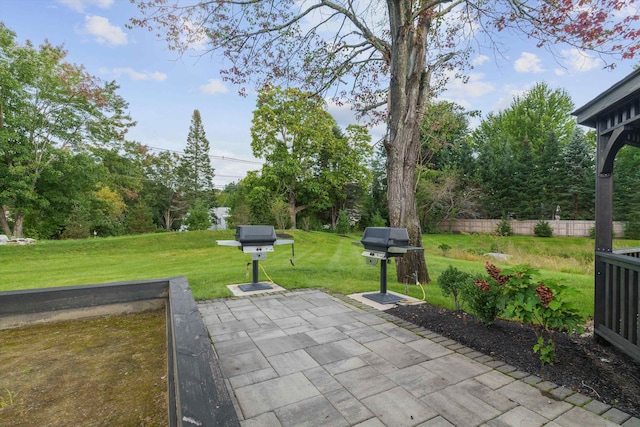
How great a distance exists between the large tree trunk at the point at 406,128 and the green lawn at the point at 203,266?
0.77 meters

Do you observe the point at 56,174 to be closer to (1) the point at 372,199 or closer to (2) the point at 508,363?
(2) the point at 508,363

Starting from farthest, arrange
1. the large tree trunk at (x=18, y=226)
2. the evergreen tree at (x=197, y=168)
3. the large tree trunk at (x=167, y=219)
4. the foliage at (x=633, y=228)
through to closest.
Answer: the evergreen tree at (x=197, y=168)
the large tree trunk at (x=167, y=219)
the foliage at (x=633, y=228)
the large tree trunk at (x=18, y=226)

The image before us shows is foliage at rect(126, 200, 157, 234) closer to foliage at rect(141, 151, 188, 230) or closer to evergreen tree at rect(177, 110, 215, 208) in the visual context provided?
foliage at rect(141, 151, 188, 230)

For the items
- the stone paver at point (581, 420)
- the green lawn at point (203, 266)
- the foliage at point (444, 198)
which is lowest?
the green lawn at point (203, 266)

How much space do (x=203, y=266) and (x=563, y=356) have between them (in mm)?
7028

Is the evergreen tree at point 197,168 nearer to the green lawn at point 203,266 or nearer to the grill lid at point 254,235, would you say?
the green lawn at point 203,266

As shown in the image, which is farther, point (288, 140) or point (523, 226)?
point (523, 226)

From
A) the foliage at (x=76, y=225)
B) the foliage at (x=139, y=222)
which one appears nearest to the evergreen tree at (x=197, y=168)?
the foliage at (x=139, y=222)

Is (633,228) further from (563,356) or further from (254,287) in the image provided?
(254,287)

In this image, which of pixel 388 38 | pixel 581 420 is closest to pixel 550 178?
pixel 388 38

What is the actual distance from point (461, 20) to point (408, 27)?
3.48 feet

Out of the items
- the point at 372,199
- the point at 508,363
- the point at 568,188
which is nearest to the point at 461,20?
the point at 508,363

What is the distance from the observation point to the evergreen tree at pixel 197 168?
90.4ft

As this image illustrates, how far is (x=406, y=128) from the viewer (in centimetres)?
512
